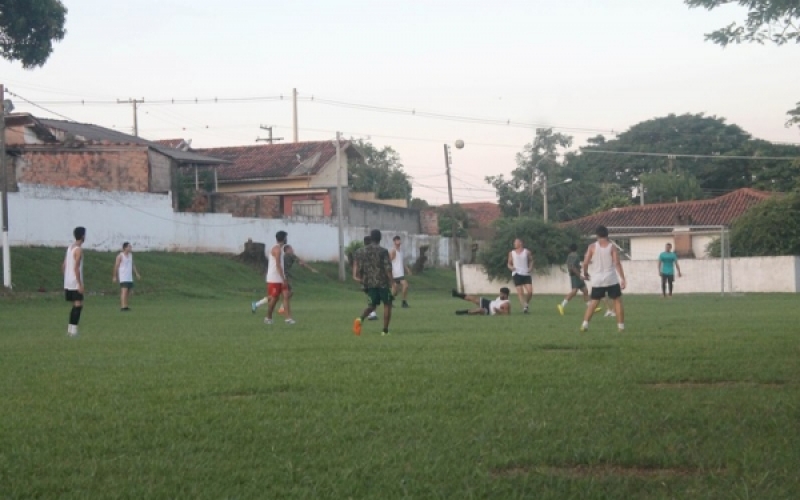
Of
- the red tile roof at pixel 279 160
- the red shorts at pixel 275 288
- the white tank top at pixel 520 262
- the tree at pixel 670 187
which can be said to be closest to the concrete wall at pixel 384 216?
the red tile roof at pixel 279 160

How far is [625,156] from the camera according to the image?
7969 cm

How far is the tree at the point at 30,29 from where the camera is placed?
97.2 ft

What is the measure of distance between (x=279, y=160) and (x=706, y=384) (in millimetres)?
58316

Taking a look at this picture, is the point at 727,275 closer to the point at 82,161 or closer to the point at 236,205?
the point at 236,205

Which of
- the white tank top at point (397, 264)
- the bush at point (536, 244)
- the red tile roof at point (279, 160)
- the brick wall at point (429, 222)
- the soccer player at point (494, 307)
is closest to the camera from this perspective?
the soccer player at point (494, 307)

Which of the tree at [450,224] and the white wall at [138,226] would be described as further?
the tree at [450,224]

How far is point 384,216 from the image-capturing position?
66.6 m

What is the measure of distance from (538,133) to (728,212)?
19059 mm

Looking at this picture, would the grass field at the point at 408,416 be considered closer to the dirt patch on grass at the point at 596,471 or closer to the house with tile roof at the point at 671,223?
the dirt patch on grass at the point at 596,471

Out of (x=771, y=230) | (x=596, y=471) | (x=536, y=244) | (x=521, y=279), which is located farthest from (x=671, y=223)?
(x=596, y=471)

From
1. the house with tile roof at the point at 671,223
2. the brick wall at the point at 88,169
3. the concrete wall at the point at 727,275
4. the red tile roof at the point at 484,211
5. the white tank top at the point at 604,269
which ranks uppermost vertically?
the brick wall at the point at 88,169

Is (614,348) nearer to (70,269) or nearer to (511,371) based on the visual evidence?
(511,371)

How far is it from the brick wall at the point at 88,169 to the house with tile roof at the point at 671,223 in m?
20.5

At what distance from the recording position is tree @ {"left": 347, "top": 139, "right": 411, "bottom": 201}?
8106cm
